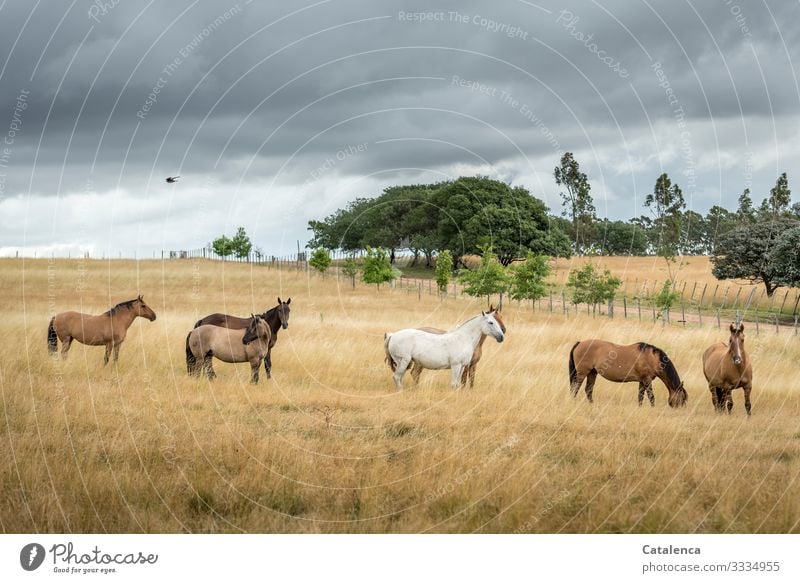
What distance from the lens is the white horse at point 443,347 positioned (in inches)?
625

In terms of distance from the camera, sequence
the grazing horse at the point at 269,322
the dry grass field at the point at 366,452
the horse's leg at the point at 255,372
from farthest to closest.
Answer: the grazing horse at the point at 269,322 → the horse's leg at the point at 255,372 → the dry grass field at the point at 366,452

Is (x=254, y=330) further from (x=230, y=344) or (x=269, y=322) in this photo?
(x=269, y=322)

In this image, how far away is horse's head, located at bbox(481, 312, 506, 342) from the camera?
1532cm

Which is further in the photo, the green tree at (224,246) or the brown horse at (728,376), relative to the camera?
the green tree at (224,246)

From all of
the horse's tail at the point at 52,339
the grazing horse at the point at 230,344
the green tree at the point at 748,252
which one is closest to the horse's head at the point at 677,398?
the grazing horse at the point at 230,344

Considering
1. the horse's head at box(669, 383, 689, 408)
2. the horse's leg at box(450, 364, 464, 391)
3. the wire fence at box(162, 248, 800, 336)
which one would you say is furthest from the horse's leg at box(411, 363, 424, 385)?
the wire fence at box(162, 248, 800, 336)

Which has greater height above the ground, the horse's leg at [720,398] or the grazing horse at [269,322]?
the grazing horse at [269,322]

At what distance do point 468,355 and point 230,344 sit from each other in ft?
18.0

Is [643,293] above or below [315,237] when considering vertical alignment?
below

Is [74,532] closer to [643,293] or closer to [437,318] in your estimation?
[437,318]

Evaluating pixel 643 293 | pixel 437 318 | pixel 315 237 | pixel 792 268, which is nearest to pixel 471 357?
pixel 437 318

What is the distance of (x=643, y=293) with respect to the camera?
67.2 metres

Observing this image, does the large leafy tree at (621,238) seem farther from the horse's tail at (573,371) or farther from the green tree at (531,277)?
the horse's tail at (573,371)

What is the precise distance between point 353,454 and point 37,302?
3939 cm
